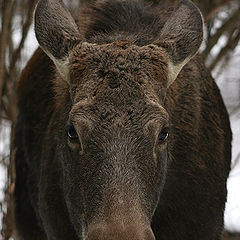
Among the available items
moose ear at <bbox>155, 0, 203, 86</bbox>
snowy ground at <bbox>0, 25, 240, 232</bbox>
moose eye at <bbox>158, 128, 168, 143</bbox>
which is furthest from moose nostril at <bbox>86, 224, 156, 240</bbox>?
snowy ground at <bbox>0, 25, 240, 232</bbox>

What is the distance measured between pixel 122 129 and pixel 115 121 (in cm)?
8

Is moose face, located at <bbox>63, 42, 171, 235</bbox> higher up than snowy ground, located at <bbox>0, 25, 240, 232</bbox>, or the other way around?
moose face, located at <bbox>63, 42, 171, 235</bbox>

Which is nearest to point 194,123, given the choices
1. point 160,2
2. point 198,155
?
point 198,155

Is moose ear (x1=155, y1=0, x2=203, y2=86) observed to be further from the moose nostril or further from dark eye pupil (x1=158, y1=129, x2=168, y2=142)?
the moose nostril

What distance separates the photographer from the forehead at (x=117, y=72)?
643 cm

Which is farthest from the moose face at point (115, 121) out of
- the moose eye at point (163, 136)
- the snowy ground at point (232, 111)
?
the snowy ground at point (232, 111)

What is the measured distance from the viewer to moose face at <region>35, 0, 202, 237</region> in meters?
6.05

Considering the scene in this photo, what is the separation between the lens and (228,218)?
38.7ft

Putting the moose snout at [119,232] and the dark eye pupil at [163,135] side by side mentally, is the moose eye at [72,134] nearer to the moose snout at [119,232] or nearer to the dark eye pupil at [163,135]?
the dark eye pupil at [163,135]

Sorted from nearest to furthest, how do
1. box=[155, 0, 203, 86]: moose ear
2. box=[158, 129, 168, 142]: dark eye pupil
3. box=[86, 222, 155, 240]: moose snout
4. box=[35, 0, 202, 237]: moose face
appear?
box=[86, 222, 155, 240]: moose snout < box=[35, 0, 202, 237]: moose face < box=[158, 129, 168, 142]: dark eye pupil < box=[155, 0, 203, 86]: moose ear

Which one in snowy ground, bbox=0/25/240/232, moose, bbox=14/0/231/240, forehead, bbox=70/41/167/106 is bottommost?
snowy ground, bbox=0/25/240/232

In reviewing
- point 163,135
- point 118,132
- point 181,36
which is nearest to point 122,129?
point 118,132

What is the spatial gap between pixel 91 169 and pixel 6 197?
13.0 feet

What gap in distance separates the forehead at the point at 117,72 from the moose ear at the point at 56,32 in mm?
117
